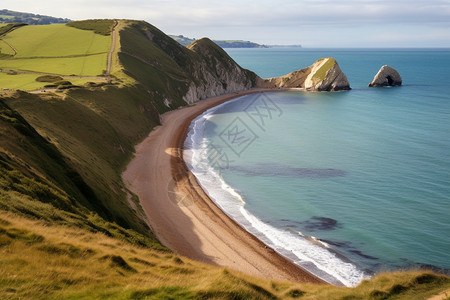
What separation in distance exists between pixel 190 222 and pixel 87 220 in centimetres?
1554

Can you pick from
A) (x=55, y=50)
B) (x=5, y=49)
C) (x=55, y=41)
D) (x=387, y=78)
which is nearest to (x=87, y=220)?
(x=55, y=50)

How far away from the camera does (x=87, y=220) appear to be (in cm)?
2662

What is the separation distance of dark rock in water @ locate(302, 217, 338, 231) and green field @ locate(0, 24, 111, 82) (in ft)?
195

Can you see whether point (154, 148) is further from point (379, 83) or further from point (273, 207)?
point (379, 83)

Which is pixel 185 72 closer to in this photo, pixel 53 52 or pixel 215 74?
pixel 215 74

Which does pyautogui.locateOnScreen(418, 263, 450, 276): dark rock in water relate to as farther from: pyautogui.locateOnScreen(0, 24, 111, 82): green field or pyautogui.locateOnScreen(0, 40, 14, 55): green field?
pyautogui.locateOnScreen(0, 40, 14, 55): green field

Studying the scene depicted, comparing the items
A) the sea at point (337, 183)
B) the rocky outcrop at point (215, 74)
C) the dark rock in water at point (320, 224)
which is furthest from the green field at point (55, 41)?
the dark rock in water at point (320, 224)

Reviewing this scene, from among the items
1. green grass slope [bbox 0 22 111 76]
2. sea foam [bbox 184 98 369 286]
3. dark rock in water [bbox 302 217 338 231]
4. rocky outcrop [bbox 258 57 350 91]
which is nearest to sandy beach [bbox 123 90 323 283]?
sea foam [bbox 184 98 369 286]

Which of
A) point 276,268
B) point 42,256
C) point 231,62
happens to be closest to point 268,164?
point 276,268

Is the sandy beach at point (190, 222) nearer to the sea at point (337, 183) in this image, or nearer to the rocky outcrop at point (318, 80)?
the sea at point (337, 183)

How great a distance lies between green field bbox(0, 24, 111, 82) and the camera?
9625cm

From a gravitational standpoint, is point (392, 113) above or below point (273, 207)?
above

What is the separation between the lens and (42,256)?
1770cm

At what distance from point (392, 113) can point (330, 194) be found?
225 ft
